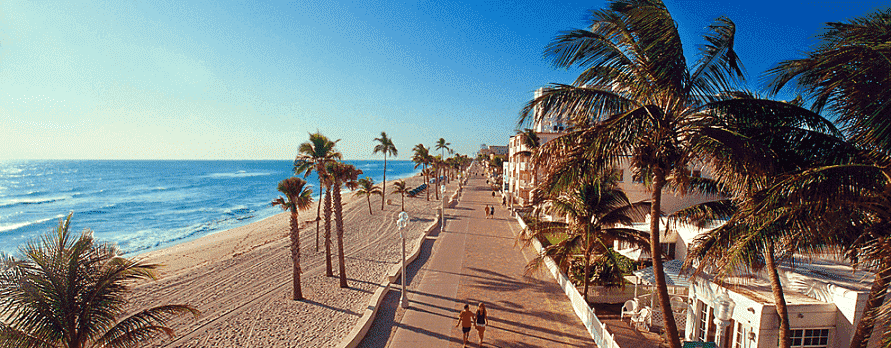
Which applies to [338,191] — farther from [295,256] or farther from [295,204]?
[295,256]

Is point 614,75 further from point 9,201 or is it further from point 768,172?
point 9,201

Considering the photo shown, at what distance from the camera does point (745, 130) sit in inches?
217

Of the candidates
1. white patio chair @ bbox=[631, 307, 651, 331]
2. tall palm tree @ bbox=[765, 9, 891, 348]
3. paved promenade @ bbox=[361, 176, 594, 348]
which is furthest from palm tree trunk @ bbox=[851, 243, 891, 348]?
white patio chair @ bbox=[631, 307, 651, 331]

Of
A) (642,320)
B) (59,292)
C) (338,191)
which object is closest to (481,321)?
(642,320)

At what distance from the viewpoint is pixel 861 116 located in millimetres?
4688

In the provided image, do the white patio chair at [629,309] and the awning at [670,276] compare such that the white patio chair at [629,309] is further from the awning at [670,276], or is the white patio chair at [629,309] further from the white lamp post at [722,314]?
the white lamp post at [722,314]

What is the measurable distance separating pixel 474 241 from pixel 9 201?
98316 mm

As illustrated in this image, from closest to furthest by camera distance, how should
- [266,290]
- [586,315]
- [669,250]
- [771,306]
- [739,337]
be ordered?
[771,306] < [739,337] < [586,315] < [669,250] < [266,290]

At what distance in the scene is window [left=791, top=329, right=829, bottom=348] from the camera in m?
8.33

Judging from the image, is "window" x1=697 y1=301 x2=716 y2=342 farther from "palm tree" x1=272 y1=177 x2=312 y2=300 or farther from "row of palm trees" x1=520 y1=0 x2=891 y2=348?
"palm tree" x1=272 y1=177 x2=312 y2=300

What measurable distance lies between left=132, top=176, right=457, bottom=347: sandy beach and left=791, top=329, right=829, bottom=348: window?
40.3 feet

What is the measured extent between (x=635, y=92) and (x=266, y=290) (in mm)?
18424

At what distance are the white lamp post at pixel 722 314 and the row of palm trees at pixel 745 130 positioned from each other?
3261mm

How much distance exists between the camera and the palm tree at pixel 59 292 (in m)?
5.45
